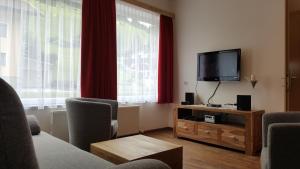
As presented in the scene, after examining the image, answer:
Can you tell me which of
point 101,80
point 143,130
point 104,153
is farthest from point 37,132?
point 143,130

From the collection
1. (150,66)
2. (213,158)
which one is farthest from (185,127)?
(150,66)

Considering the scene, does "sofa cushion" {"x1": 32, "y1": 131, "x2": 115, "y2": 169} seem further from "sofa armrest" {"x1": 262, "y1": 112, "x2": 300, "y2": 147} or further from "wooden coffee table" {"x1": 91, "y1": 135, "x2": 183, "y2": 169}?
"sofa armrest" {"x1": 262, "y1": 112, "x2": 300, "y2": 147}

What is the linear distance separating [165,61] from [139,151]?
305 centimetres

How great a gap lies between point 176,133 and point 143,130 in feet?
2.26

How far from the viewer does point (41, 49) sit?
2.96 meters

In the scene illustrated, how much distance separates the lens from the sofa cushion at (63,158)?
1309mm

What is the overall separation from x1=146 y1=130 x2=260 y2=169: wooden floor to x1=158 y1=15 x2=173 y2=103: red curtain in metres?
1.26

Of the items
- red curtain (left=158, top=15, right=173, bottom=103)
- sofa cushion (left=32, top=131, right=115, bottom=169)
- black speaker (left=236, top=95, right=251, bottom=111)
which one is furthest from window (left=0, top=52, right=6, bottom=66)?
black speaker (left=236, top=95, right=251, bottom=111)

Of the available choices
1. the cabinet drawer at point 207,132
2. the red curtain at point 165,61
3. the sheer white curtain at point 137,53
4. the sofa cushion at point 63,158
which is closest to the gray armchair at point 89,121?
the sofa cushion at point 63,158

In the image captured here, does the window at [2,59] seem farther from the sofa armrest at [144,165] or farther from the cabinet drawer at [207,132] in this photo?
the cabinet drawer at [207,132]

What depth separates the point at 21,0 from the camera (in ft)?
9.17

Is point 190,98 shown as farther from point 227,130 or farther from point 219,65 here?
point 227,130

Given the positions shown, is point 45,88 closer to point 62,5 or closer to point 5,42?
point 5,42

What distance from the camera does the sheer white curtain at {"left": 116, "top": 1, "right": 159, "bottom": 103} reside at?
3920 mm
